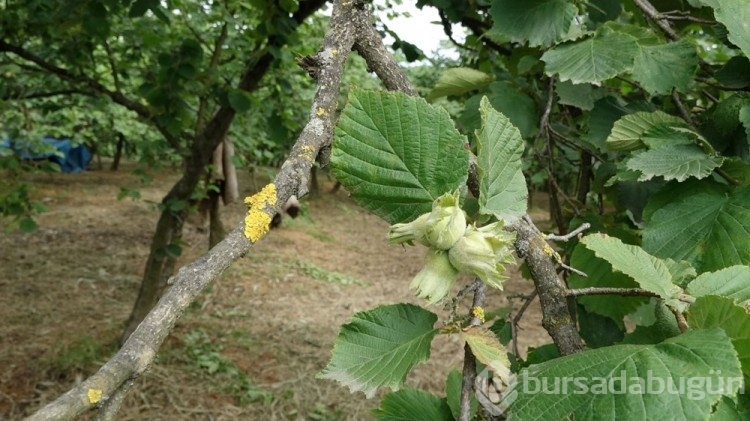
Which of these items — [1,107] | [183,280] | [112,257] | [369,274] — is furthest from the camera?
[369,274]

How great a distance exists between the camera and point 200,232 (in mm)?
8430

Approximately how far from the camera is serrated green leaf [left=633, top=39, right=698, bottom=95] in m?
1.39

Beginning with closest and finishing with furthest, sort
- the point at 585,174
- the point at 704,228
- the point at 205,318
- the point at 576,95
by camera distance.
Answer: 1. the point at 704,228
2. the point at 576,95
3. the point at 585,174
4. the point at 205,318

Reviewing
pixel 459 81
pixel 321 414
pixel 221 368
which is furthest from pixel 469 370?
pixel 221 368

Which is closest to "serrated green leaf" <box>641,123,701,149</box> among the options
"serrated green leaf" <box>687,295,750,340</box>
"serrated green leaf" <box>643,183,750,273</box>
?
"serrated green leaf" <box>643,183,750,273</box>

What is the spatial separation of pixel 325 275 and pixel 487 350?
23.0 feet

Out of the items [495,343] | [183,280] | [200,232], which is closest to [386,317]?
[495,343]

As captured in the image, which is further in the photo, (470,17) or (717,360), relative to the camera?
(470,17)

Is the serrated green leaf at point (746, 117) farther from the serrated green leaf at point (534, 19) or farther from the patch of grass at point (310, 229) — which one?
the patch of grass at point (310, 229)

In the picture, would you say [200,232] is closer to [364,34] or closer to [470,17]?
[470,17]

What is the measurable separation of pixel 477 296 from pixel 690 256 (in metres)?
0.59

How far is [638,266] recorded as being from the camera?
895mm

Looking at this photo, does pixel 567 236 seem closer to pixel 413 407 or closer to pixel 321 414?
pixel 413 407

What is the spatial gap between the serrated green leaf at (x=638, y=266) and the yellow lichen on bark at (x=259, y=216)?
0.53m
